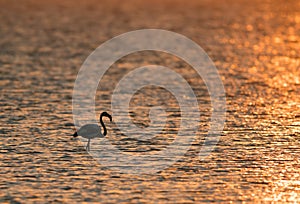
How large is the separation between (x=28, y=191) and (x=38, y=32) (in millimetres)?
51661

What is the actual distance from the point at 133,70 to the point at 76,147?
20702 mm

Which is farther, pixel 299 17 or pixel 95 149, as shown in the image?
pixel 299 17

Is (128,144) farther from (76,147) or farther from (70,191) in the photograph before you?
(70,191)

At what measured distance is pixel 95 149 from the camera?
107 ft

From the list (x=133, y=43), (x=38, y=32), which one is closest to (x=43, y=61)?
(x=133, y=43)

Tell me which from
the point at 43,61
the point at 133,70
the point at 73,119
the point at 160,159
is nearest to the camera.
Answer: the point at 160,159

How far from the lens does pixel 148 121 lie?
125 ft

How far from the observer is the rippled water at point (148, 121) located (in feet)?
90.8

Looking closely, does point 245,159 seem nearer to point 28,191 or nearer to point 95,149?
point 95,149

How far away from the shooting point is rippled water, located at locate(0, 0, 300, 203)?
27.7 metres

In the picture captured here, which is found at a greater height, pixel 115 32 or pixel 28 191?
pixel 115 32

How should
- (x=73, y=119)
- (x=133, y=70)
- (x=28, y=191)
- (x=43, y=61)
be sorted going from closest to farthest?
(x=28, y=191), (x=73, y=119), (x=133, y=70), (x=43, y=61)

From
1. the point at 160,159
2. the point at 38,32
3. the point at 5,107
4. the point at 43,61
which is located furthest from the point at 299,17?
the point at 160,159

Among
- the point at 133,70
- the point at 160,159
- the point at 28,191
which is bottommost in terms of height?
the point at 28,191
